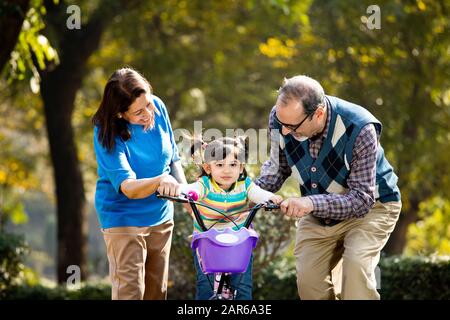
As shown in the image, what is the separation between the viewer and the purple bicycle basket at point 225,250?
4684 mm

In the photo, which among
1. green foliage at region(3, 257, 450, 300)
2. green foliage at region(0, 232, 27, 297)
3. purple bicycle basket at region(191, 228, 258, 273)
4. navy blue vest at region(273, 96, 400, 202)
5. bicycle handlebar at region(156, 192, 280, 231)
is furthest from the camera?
green foliage at region(0, 232, 27, 297)

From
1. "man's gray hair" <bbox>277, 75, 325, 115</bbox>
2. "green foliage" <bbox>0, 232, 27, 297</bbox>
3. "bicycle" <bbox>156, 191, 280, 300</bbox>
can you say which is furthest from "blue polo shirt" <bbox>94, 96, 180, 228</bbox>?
"green foliage" <bbox>0, 232, 27, 297</bbox>

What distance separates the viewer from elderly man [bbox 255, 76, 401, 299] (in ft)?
16.7

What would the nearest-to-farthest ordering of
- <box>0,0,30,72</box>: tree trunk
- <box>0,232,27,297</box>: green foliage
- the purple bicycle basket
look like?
the purple bicycle basket < <box>0,0,30,72</box>: tree trunk < <box>0,232,27,297</box>: green foliage

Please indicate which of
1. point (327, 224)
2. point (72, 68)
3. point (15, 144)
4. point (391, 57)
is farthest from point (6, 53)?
point (15, 144)

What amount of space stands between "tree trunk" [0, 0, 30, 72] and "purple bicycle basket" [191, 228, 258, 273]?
3.99 metres

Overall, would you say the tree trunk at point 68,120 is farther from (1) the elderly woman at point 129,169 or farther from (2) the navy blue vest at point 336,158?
(2) the navy blue vest at point 336,158

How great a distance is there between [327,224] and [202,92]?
12500 millimetres

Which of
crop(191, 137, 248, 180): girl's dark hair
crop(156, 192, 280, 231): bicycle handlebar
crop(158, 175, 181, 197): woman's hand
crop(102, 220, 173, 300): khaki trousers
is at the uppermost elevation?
crop(191, 137, 248, 180): girl's dark hair

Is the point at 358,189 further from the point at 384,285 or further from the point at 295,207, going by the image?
the point at 384,285

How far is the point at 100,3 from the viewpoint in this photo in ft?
42.7

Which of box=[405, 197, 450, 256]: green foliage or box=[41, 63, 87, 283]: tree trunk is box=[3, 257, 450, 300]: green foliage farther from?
box=[405, 197, 450, 256]: green foliage

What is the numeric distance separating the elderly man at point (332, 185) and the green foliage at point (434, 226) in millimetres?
10923

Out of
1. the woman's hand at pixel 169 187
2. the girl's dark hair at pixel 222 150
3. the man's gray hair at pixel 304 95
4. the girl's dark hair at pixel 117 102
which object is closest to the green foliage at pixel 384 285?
the girl's dark hair at pixel 222 150
